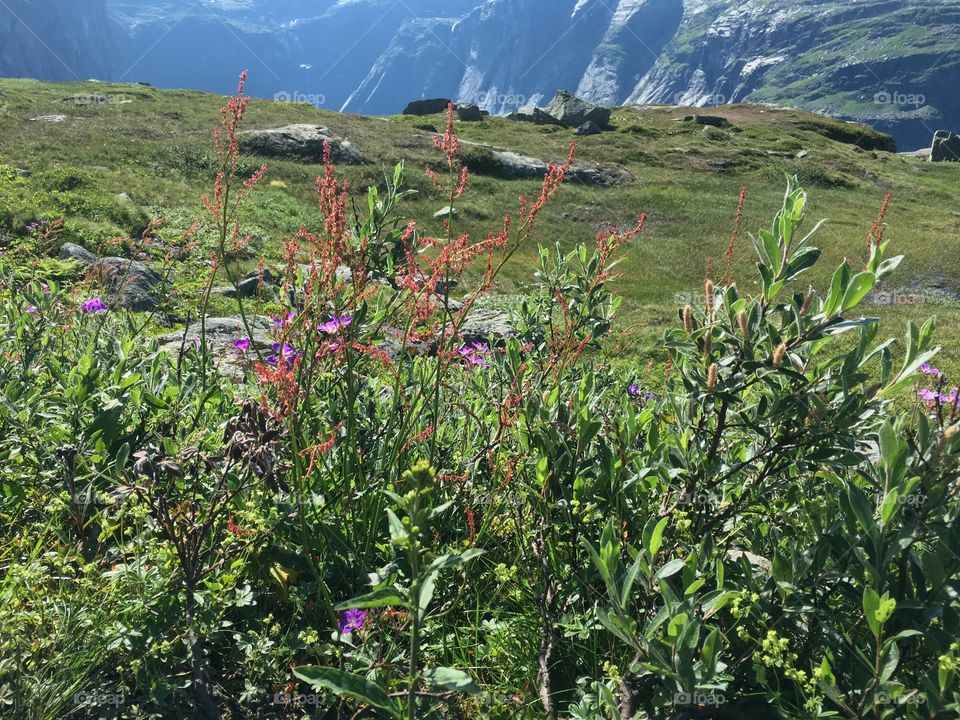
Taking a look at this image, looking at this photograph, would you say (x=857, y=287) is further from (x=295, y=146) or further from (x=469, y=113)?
(x=469, y=113)

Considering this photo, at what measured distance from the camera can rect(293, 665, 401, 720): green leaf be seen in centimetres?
142

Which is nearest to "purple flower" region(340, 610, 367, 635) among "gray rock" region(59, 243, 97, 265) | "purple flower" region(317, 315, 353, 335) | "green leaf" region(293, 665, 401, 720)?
"green leaf" region(293, 665, 401, 720)

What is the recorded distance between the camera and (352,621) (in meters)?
2.09

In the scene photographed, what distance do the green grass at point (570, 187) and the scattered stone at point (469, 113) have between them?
4.19 meters

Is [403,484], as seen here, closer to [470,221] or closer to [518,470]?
[518,470]

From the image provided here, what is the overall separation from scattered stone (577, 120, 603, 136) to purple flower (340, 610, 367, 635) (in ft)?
219

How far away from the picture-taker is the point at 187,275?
35.4 ft

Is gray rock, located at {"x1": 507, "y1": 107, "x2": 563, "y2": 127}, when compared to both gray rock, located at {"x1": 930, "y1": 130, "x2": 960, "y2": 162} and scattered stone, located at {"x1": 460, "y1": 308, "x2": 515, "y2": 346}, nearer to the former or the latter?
gray rock, located at {"x1": 930, "y1": 130, "x2": 960, "y2": 162}

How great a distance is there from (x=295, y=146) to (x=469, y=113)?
1292 inches

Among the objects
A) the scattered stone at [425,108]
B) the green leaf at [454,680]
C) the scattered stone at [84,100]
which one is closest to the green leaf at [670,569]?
the green leaf at [454,680]

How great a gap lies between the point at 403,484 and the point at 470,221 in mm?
28874

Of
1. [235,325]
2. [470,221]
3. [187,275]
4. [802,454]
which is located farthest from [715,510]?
[470,221]

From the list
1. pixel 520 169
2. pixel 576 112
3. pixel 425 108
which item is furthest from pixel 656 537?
pixel 425 108

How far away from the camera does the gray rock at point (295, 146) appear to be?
37062 mm
